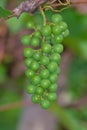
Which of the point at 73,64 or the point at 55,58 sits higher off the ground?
the point at 55,58

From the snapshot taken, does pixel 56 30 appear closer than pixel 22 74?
Yes

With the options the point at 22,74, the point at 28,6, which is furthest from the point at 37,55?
the point at 22,74

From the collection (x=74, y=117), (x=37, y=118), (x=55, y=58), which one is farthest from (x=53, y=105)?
(x=55, y=58)

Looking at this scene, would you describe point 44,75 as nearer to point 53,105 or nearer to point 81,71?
point 53,105

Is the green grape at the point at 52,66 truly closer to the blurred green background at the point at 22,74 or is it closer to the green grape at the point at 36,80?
the green grape at the point at 36,80

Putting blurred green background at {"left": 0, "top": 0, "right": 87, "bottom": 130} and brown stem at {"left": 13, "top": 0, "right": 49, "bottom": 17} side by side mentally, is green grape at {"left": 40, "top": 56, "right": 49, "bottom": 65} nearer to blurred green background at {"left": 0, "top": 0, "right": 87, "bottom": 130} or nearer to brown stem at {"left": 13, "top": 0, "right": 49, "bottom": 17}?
brown stem at {"left": 13, "top": 0, "right": 49, "bottom": 17}

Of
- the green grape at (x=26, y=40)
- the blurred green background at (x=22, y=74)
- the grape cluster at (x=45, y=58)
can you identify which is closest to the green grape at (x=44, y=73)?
the grape cluster at (x=45, y=58)

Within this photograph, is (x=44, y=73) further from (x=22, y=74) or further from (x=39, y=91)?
(x=22, y=74)
